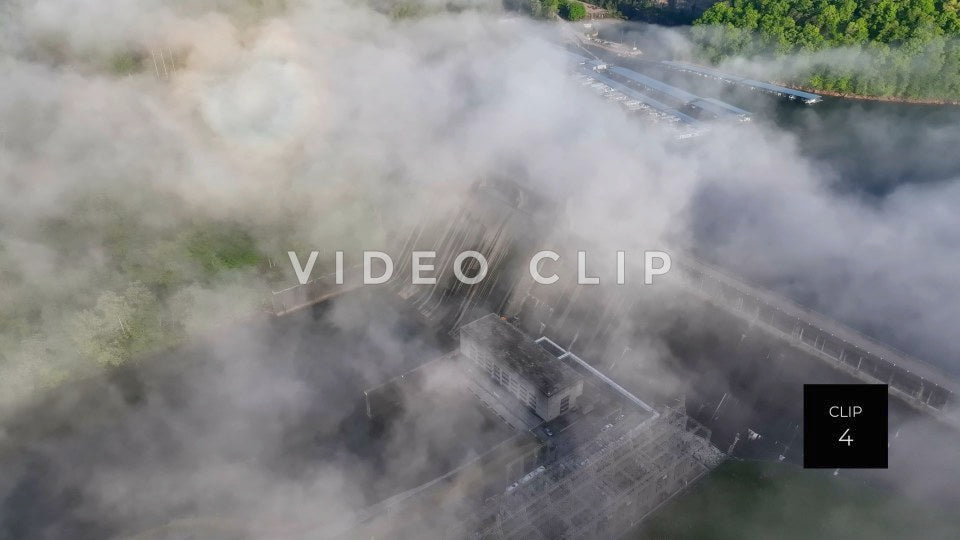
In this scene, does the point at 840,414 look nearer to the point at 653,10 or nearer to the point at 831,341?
the point at 831,341

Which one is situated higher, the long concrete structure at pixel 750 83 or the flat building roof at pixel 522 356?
the long concrete structure at pixel 750 83

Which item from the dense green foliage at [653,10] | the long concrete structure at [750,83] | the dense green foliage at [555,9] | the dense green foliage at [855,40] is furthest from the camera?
the dense green foliage at [653,10]

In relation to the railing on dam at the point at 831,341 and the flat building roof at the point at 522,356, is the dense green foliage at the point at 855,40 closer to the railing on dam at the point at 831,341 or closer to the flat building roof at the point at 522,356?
the railing on dam at the point at 831,341

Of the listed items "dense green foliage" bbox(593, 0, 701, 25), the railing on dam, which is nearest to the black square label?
the railing on dam

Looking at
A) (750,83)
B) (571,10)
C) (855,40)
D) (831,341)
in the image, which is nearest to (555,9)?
(571,10)

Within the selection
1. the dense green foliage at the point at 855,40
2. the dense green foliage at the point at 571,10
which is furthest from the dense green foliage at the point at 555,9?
the dense green foliage at the point at 855,40

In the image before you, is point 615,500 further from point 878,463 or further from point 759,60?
point 759,60

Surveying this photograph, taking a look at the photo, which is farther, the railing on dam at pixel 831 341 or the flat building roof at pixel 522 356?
the flat building roof at pixel 522 356
